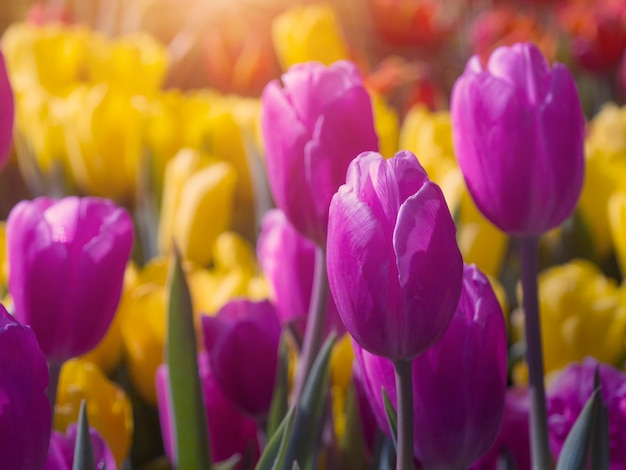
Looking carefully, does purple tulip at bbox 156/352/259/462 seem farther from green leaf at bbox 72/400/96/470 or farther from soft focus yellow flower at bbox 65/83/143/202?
soft focus yellow flower at bbox 65/83/143/202

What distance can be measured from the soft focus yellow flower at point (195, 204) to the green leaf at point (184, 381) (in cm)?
28

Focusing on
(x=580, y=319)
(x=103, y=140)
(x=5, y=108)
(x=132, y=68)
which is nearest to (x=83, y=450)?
(x=5, y=108)

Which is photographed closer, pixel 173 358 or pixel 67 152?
pixel 173 358

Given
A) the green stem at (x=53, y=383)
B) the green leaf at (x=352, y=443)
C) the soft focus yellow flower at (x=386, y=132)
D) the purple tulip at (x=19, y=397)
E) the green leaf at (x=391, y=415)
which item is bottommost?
the green leaf at (x=352, y=443)

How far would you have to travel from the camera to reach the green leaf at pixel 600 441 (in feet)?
1.23

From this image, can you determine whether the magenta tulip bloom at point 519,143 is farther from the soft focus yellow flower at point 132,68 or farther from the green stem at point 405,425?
the soft focus yellow flower at point 132,68

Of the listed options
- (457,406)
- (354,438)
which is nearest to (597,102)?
(354,438)

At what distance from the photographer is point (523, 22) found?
1641mm

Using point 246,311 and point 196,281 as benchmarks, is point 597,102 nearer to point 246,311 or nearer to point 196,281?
point 196,281

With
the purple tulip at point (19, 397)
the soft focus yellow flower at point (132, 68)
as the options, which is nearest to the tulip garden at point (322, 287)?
the purple tulip at point (19, 397)

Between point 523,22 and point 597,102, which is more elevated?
point 523,22

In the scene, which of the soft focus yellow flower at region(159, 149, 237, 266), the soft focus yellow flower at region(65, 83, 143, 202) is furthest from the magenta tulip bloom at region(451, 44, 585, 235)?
the soft focus yellow flower at region(65, 83, 143, 202)

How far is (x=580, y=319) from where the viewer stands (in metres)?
0.59

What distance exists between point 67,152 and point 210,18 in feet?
2.78
